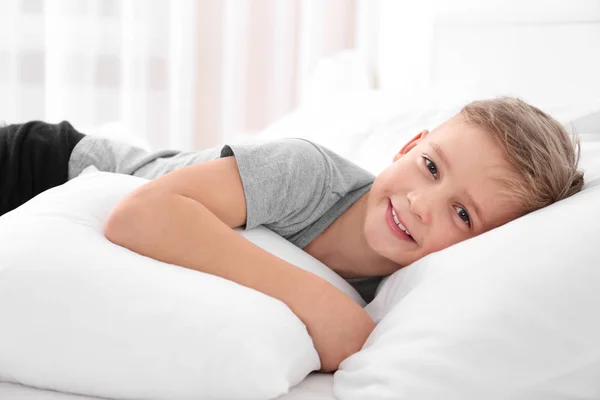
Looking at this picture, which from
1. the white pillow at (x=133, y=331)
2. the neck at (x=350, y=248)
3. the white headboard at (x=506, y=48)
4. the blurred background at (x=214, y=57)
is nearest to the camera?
the white pillow at (x=133, y=331)

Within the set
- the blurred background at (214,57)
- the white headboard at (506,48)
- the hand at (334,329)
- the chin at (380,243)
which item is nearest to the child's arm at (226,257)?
the hand at (334,329)

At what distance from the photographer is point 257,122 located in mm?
2797

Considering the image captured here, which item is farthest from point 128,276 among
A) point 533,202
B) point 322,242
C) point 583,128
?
point 583,128

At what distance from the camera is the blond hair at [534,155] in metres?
0.91

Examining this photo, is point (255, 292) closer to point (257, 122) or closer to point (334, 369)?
point (334, 369)

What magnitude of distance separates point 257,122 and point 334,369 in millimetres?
2067

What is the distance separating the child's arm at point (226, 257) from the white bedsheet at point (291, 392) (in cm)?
3

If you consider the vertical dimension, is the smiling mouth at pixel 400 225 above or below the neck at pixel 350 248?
above

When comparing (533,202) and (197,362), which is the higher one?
(533,202)

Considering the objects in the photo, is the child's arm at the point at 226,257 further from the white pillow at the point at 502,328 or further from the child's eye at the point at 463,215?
the child's eye at the point at 463,215

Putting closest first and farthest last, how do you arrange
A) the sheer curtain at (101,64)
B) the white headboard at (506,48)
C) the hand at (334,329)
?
the hand at (334,329), the white headboard at (506,48), the sheer curtain at (101,64)

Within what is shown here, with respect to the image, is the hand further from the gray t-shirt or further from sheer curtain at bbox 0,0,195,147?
sheer curtain at bbox 0,0,195,147

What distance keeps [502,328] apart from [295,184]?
1.31ft

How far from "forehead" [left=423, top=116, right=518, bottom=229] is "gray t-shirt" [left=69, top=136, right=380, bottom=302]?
182 mm
